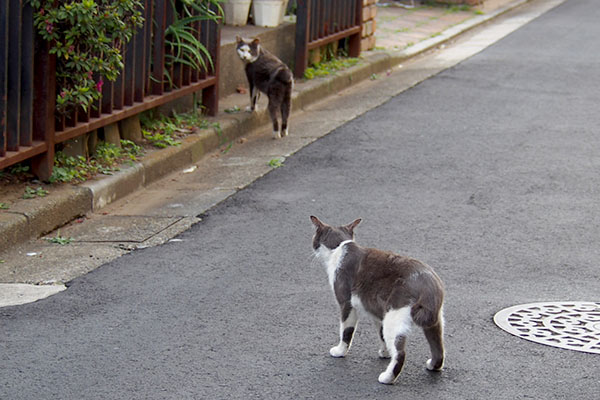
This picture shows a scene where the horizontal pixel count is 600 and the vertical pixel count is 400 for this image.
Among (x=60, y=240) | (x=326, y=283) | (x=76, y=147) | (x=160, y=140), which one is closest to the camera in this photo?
(x=326, y=283)

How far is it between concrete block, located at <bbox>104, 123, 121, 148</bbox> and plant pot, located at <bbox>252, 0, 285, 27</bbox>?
3.91 m

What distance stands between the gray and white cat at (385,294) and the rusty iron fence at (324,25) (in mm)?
6798

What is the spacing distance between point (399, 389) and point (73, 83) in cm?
372

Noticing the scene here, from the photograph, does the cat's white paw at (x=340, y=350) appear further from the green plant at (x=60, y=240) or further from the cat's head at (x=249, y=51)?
the cat's head at (x=249, y=51)

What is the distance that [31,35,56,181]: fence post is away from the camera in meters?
6.68

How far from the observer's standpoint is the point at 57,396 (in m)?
4.09

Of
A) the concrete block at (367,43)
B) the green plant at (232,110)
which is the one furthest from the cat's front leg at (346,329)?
the concrete block at (367,43)

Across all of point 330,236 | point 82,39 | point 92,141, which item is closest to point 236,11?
point 92,141

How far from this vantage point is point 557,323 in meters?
4.98

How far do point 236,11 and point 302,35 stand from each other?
0.87 meters

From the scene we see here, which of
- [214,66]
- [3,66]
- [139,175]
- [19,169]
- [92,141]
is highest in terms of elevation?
[3,66]

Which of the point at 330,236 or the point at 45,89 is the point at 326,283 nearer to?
the point at 330,236

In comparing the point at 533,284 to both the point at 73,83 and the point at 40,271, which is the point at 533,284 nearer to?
the point at 40,271

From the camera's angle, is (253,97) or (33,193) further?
(253,97)
